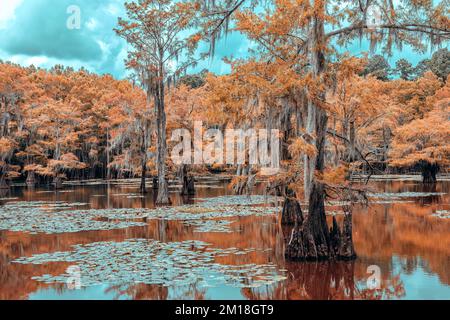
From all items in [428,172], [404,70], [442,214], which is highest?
[404,70]

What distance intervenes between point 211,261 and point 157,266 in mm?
1015

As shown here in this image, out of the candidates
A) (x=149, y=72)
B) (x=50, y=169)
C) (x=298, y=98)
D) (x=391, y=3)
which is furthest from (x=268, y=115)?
(x=50, y=169)

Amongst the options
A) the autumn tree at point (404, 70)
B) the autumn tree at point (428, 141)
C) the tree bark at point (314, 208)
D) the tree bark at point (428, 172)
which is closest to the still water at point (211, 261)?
the tree bark at point (314, 208)

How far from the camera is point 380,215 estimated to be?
48.4 ft

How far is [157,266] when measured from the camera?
7.79 metres

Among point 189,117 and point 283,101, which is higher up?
point 189,117

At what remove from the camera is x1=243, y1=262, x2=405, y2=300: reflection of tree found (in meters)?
6.25

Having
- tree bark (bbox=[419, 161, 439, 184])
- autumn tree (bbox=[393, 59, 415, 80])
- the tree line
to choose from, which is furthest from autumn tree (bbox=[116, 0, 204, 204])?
autumn tree (bbox=[393, 59, 415, 80])

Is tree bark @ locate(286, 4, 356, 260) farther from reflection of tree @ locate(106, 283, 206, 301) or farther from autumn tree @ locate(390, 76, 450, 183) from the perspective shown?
autumn tree @ locate(390, 76, 450, 183)

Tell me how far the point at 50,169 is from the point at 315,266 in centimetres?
3033

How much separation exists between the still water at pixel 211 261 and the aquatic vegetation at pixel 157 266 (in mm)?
17

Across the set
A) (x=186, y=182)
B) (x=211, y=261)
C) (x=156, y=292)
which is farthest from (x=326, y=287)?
(x=186, y=182)

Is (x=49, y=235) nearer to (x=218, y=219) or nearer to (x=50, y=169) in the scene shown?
(x=218, y=219)

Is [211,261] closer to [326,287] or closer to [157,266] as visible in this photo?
[157,266]
